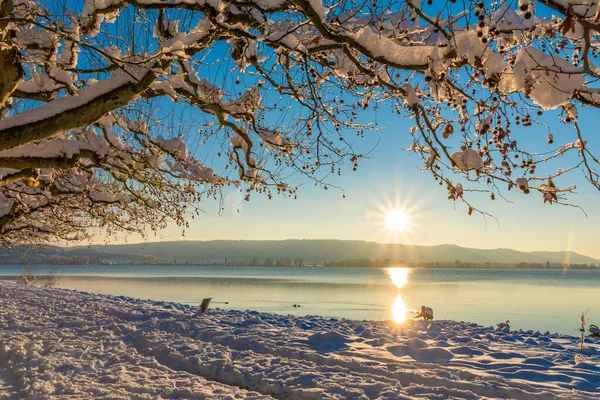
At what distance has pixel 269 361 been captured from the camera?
8.41 m

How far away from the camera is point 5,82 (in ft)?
14.5

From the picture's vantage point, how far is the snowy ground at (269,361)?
6648mm

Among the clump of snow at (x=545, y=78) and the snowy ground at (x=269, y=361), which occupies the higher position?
the clump of snow at (x=545, y=78)

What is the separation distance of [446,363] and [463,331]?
4.80 m

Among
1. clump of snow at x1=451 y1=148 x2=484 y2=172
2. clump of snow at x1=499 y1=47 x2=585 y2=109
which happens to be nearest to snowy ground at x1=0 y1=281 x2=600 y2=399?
clump of snow at x1=451 y1=148 x2=484 y2=172

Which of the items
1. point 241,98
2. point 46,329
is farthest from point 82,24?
point 46,329

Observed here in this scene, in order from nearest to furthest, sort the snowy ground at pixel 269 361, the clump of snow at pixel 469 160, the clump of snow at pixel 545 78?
1. the clump of snow at pixel 545 78
2. the clump of snow at pixel 469 160
3. the snowy ground at pixel 269 361

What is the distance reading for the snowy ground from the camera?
665cm

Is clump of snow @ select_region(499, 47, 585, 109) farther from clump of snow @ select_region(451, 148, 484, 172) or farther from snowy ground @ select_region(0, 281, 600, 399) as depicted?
snowy ground @ select_region(0, 281, 600, 399)

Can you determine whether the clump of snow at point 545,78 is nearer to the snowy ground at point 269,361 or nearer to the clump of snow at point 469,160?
the clump of snow at point 469,160

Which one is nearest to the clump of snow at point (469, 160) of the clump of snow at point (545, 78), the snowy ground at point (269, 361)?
the clump of snow at point (545, 78)

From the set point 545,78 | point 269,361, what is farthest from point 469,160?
point 269,361

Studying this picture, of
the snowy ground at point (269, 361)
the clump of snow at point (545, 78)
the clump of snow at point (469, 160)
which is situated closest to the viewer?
the clump of snow at point (545, 78)

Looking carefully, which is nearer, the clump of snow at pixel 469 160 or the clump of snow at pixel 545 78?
the clump of snow at pixel 545 78
